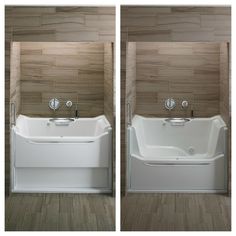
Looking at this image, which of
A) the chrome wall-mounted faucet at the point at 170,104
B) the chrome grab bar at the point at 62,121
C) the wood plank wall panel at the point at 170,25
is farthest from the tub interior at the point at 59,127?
the wood plank wall panel at the point at 170,25

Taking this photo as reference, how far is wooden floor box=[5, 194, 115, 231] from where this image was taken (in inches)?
203

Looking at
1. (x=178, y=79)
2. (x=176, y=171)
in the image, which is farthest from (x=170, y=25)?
(x=178, y=79)

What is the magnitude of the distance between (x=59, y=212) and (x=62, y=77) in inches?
76.0

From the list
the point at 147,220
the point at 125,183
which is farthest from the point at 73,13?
the point at 147,220

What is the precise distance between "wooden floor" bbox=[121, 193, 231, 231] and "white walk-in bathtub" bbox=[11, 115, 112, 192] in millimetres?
392

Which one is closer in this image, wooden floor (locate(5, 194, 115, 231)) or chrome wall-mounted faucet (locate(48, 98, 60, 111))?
wooden floor (locate(5, 194, 115, 231))

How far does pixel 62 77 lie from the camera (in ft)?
21.7

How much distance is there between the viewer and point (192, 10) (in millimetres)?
5023

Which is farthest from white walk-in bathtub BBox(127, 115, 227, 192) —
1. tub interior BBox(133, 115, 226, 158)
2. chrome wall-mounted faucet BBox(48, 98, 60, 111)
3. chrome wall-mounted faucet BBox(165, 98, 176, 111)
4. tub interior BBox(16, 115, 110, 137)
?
chrome wall-mounted faucet BBox(48, 98, 60, 111)

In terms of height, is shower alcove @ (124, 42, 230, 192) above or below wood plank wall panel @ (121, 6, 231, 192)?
below

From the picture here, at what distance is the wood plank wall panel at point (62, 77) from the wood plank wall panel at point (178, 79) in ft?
1.67

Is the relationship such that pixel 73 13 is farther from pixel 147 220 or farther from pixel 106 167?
pixel 147 220

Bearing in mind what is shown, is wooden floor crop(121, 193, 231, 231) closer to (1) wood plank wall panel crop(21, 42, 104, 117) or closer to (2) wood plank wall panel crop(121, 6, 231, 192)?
(2) wood plank wall panel crop(121, 6, 231, 192)

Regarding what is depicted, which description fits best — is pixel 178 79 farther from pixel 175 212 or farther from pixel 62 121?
pixel 175 212
